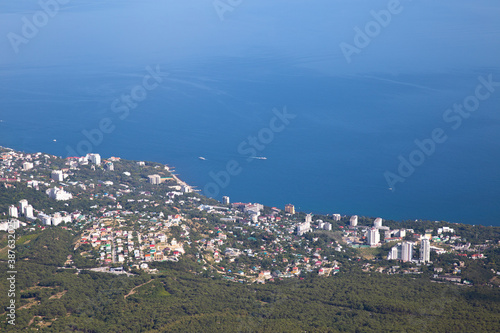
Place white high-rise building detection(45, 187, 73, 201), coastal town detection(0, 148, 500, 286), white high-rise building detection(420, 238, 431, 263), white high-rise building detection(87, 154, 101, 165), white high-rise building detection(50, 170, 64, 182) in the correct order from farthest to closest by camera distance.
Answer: white high-rise building detection(87, 154, 101, 165)
white high-rise building detection(50, 170, 64, 182)
white high-rise building detection(45, 187, 73, 201)
white high-rise building detection(420, 238, 431, 263)
coastal town detection(0, 148, 500, 286)

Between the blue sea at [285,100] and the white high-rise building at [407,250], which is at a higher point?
the blue sea at [285,100]

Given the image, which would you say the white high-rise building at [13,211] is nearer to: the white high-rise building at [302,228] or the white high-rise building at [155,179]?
the white high-rise building at [155,179]

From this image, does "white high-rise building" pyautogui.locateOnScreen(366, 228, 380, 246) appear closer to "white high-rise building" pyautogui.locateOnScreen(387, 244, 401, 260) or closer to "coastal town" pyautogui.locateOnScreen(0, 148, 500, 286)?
"coastal town" pyautogui.locateOnScreen(0, 148, 500, 286)

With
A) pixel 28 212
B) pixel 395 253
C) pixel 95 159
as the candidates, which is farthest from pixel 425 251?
pixel 95 159

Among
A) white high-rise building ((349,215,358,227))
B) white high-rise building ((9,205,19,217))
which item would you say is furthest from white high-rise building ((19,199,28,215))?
white high-rise building ((349,215,358,227))

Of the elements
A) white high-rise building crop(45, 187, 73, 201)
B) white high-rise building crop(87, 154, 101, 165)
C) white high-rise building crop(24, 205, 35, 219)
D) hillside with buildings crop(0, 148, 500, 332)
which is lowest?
hillside with buildings crop(0, 148, 500, 332)

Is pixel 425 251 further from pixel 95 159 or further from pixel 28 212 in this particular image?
pixel 95 159

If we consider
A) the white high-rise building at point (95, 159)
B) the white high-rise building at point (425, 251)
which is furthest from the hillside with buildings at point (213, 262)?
the white high-rise building at point (95, 159)
